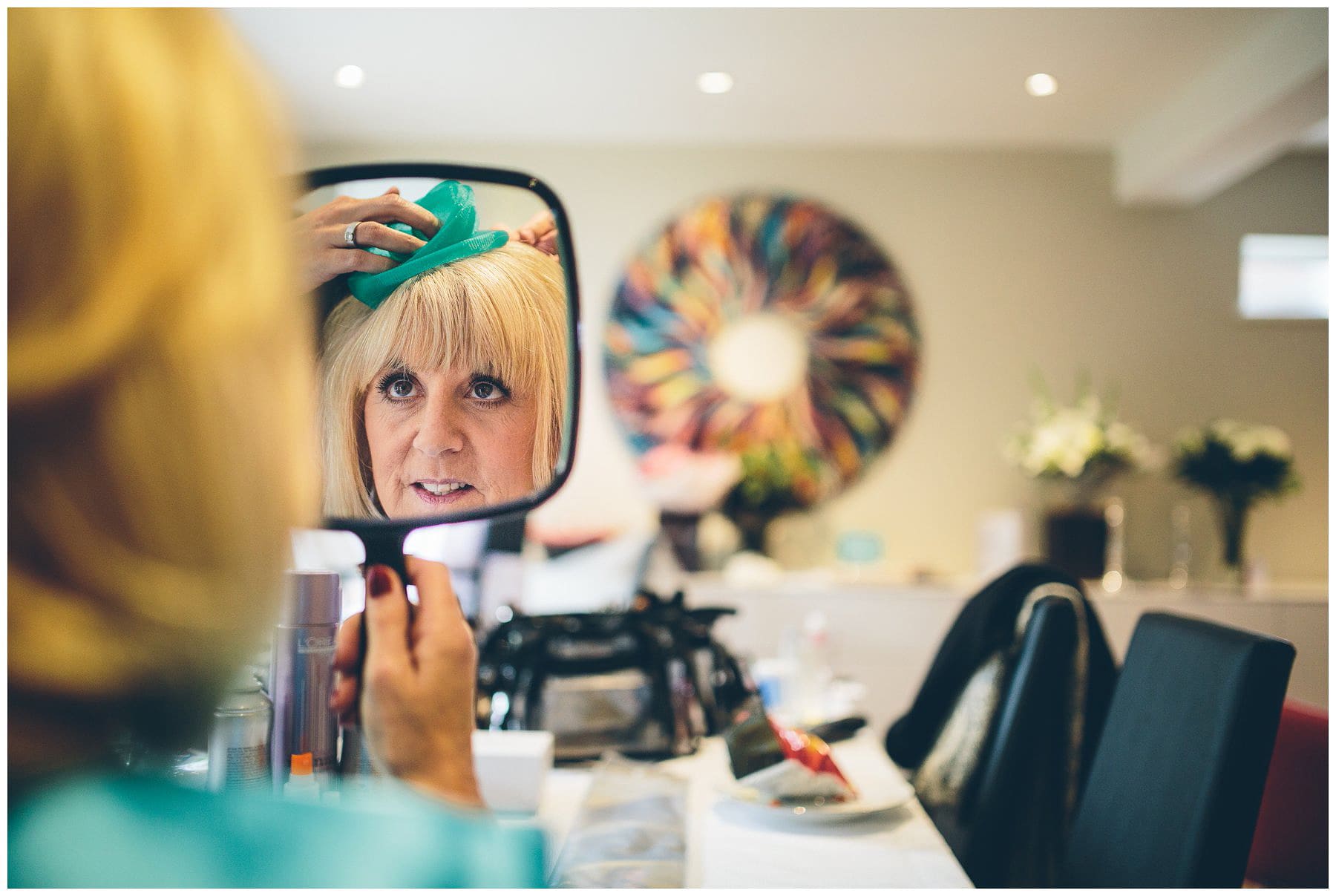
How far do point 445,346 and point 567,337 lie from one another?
0.29ft

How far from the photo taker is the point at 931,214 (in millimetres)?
3928

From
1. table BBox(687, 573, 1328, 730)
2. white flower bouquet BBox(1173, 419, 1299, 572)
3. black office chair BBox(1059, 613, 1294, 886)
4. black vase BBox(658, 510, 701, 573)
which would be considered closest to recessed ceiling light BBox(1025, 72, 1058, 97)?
white flower bouquet BBox(1173, 419, 1299, 572)

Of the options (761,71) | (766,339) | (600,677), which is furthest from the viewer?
(766,339)

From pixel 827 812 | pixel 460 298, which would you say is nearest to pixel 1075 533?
pixel 827 812

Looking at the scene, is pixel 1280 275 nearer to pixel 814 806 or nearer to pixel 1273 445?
pixel 1273 445

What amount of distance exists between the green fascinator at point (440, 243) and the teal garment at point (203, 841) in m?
0.32

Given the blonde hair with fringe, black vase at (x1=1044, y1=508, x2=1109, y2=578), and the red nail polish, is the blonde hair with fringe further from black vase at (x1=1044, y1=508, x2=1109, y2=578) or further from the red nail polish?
black vase at (x1=1044, y1=508, x2=1109, y2=578)

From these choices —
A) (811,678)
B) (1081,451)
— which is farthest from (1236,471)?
(811,678)

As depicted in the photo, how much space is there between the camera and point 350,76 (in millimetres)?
3223

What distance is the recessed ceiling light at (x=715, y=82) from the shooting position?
322 centimetres

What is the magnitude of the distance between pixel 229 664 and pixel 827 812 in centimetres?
84

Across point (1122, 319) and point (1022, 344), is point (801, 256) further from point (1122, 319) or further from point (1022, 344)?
point (1122, 319)

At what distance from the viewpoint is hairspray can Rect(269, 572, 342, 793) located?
0.66m

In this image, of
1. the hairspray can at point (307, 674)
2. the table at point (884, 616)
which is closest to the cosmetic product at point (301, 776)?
the hairspray can at point (307, 674)
